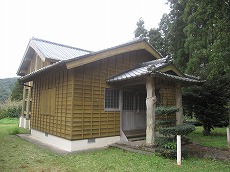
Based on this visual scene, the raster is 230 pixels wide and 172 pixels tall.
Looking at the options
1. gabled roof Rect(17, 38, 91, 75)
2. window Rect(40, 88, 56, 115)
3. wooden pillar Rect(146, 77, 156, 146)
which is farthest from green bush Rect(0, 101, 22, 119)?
wooden pillar Rect(146, 77, 156, 146)

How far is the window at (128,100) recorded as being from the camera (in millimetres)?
10742

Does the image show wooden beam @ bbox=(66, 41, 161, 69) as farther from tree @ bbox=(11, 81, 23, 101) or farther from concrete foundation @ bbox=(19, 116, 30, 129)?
tree @ bbox=(11, 81, 23, 101)

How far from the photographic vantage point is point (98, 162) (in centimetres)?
700

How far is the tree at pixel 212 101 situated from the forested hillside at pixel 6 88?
125 ft

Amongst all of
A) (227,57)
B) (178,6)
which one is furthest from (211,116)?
(178,6)

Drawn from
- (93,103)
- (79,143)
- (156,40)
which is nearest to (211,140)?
(93,103)

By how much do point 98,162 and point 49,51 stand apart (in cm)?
781

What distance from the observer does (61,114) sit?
9547 mm

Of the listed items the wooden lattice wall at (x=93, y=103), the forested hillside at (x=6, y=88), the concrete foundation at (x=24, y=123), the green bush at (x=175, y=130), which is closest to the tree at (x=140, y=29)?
the concrete foundation at (x=24, y=123)

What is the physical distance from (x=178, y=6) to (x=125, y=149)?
17.5 m

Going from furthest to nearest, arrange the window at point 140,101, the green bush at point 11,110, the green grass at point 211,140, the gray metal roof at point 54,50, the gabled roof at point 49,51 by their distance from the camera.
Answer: the green bush at point 11,110, the gray metal roof at point 54,50, the gabled roof at point 49,51, the window at point 140,101, the green grass at point 211,140

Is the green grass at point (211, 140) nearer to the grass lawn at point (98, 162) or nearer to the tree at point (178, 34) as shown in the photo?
the grass lawn at point (98, 162)

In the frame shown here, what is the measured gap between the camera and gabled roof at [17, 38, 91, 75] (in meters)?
11.7

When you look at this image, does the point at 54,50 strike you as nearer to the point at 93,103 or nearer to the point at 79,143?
the point at 93,103
